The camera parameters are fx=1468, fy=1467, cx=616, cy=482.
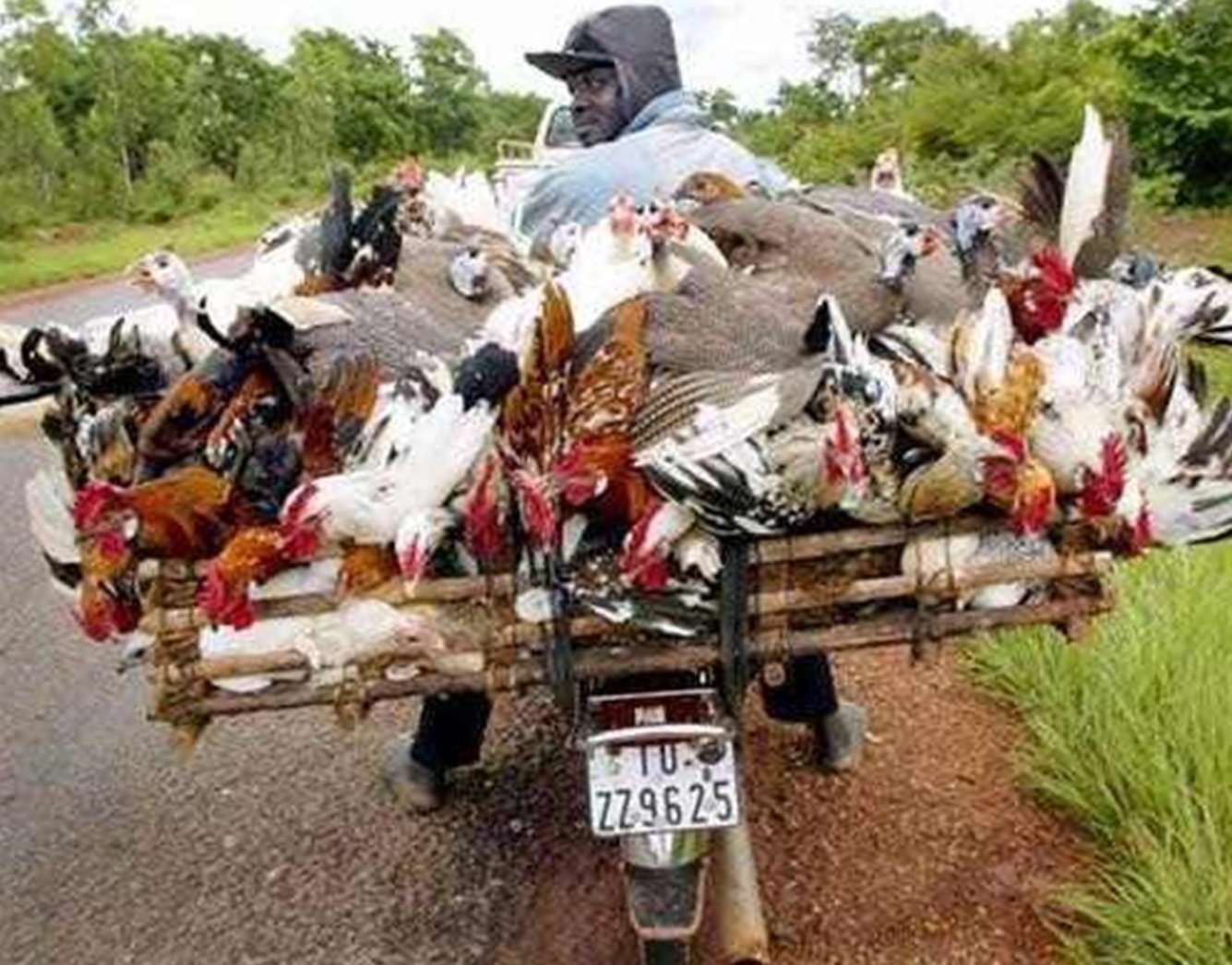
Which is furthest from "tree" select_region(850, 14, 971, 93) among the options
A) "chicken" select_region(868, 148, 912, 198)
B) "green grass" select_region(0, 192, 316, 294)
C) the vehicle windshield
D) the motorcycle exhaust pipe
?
the motorcycle exhaust pipe

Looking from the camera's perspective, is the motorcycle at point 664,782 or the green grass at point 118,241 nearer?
the motorcycle at point 664,782

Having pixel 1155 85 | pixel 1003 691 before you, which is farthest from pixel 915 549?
pixel 1155 85


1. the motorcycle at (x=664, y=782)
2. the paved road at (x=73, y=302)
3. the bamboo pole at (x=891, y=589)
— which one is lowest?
the paved road at (x=73, y=302)

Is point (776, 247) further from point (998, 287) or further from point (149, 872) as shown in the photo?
point (149, 872)

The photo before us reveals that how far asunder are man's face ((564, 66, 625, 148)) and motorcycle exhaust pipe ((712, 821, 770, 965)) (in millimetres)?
2164

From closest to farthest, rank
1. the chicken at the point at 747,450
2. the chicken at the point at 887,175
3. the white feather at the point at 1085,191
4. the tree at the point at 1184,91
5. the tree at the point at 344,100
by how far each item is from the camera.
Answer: the chicken at the point at 747,450 < the white feather at the point at 1085,191 < the chicken at the point at 887,175 < the tree at the point at 1184,91 < the tree at the point at 344,100

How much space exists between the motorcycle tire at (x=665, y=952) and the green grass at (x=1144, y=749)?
2.61 feet

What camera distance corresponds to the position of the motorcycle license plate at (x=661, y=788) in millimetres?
2543

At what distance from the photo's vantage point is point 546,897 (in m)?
3.27

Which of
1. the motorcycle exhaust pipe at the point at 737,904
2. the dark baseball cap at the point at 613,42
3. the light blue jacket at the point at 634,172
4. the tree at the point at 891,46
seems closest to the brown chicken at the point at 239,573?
the motorcycle exhaust pipe at the point at 737,904

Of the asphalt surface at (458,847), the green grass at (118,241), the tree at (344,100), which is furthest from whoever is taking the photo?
the tree at (344,100)

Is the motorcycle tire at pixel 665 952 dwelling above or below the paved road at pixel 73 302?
above

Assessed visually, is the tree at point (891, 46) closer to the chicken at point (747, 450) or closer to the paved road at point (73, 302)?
the paved road at point (73, 302)

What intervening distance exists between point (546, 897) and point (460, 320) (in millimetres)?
1311
